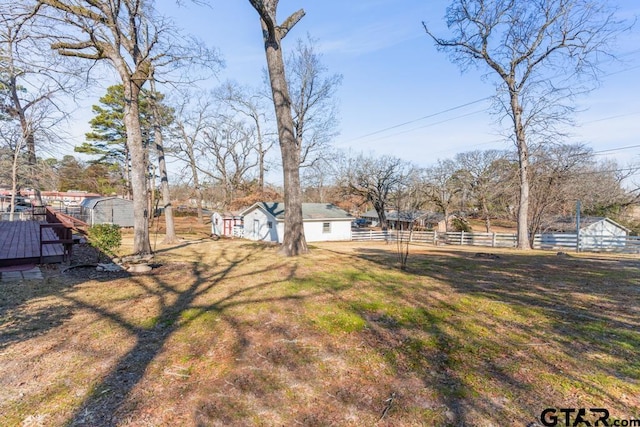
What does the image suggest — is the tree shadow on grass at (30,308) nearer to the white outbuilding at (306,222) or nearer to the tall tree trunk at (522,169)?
the white outbuilding at (306,222)

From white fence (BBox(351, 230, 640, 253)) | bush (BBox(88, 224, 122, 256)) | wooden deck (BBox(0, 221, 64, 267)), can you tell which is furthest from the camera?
white fence (BBox(351, 230, 640, 253))

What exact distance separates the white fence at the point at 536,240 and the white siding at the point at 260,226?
25.1 feet

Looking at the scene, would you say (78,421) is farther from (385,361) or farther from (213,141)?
(213,141)

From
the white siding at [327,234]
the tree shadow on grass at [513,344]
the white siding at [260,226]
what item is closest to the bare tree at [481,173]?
the white siding at [327,234]

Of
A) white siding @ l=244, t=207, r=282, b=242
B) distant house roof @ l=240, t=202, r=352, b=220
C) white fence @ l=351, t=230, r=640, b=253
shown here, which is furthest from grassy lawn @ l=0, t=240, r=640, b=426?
distant house roof @ l=240, t=202, r=352, b=220

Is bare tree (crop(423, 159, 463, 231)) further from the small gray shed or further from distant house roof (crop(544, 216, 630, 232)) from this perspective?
the small gray shed

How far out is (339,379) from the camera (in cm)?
250

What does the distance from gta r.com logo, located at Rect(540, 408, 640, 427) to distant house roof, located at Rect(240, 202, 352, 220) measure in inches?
825

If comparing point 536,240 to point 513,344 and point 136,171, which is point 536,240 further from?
point 136,171

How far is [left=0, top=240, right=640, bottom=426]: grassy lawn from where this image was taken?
2.13 meters

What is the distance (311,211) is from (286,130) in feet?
57.3

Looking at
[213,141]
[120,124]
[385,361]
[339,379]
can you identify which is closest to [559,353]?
[385,361]

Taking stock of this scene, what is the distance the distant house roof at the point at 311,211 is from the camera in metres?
23.5

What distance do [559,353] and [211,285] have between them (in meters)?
4.72
